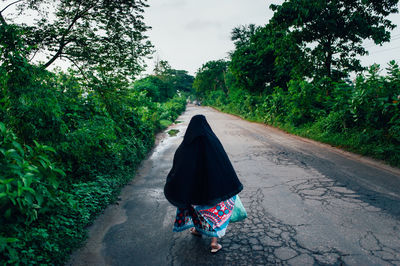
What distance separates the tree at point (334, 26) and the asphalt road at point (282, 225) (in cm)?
747

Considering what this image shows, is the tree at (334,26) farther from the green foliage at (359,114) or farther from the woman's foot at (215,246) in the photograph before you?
the woman's foot at (215,246)

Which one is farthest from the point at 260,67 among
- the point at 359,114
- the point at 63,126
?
the point at 63,126

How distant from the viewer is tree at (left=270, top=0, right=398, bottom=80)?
1026cm

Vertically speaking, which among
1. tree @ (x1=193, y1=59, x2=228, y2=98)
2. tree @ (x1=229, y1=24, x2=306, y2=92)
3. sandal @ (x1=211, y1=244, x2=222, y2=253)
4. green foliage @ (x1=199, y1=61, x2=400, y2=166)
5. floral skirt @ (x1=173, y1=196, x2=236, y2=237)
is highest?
tree @ (x1=193, y1=59, x2=228, y2=98)

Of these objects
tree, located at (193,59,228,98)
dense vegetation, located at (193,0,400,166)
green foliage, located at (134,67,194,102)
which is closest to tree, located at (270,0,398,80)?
dense vegetation, located at (193,0,400,166)

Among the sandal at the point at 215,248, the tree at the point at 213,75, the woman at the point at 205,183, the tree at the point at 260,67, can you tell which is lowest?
the sandal at the point at 215,248

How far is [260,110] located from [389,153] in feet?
44.7

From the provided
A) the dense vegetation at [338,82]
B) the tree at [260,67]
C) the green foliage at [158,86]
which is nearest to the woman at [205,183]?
the dense vegetation at [338,82]

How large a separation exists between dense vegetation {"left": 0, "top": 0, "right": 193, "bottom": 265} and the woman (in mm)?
1486

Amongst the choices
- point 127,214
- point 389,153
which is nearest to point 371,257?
point 127,214

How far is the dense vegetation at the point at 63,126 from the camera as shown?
238 centimetres

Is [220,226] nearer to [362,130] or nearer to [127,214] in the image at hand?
[127,214]

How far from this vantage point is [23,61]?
120 inches

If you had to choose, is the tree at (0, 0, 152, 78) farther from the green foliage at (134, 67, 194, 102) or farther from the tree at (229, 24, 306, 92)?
the tree at (229, 24, 306, 92)
